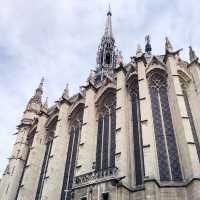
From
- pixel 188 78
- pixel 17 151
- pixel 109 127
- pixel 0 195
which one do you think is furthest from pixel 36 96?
pixel 188 78

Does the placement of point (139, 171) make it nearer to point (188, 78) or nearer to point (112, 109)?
point (112, 109)

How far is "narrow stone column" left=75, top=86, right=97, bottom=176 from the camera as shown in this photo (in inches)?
686

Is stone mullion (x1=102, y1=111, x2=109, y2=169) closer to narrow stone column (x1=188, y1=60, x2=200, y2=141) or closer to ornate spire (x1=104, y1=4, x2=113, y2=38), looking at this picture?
narrow stone column (x1=188, y1=60, x2=200, y2=141)

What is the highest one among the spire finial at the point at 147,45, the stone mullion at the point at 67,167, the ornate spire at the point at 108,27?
the ornate spire at the point at 108,27

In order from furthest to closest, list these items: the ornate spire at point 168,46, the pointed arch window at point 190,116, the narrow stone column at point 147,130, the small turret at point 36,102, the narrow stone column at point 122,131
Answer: the small turret at point 36,102
the ornate spire at point 168,46
the pointed arch window at point 190,116
the narrow stone column at point 122,131
the narrow stone column at point 147,130

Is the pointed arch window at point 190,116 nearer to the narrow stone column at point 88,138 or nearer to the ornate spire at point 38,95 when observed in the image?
the narrow stone column at point 88,138

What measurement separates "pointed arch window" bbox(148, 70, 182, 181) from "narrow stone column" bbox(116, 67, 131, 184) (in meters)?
1.76

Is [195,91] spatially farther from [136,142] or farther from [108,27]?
[108,27]

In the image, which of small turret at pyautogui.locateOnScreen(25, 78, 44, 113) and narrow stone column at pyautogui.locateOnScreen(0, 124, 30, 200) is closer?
narrow stone column at pyautogui.locateOnScreen(0, 124, 30, 200)

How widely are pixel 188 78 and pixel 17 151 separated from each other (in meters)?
16.3

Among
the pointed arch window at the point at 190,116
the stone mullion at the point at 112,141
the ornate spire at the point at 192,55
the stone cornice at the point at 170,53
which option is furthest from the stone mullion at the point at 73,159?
the ornate spire at the point at 192,55

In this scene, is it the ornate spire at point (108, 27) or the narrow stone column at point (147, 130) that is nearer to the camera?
the narrow stone column at point (147, 130)

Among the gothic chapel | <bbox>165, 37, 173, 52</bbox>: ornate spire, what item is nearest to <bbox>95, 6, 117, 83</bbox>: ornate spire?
the gothic chapel

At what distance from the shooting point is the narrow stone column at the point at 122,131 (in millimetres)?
15102
